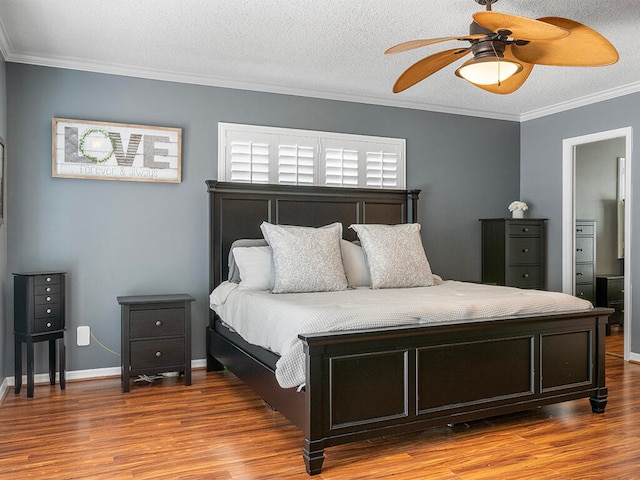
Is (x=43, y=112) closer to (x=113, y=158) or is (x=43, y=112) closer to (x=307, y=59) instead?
(x=113, y=158)

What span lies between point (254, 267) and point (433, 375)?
1.64 m

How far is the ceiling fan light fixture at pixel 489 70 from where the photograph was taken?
2.82 metres

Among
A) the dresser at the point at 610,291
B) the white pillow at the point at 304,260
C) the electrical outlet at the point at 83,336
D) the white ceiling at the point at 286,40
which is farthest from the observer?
the dresser at the point at 610,291

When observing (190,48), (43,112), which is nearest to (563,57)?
(190,48)

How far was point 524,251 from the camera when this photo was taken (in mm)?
5531

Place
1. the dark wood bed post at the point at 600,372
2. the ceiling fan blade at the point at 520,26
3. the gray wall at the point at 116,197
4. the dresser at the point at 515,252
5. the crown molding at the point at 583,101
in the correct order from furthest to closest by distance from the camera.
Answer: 1. the dresser at the point at 515,252
2. the crown molding at the point at 583,101
3. the gray wall at the point at 116,197
4. the dark wood bed post at the point at 600,372
5. the ceiling fan blade at the point at 520,26

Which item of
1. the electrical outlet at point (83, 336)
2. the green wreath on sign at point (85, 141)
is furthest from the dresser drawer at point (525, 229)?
the electrical outlet at point (83, 336)

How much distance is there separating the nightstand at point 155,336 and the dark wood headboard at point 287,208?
0.49 metres

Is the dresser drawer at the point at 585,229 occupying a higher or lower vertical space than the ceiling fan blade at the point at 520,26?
lower

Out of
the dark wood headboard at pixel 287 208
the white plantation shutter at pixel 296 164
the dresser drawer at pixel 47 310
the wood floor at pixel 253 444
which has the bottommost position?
the wood floor at pixel 253 444

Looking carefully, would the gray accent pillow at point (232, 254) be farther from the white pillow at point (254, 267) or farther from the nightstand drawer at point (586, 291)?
the nightstand drawer at point (586, 291)

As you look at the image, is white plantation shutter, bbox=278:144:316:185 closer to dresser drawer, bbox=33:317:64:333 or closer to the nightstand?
the nightstand

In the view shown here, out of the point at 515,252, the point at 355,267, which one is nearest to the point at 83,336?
the point at 355,267

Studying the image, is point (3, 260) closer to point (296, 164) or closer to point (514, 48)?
point (296, 164)
